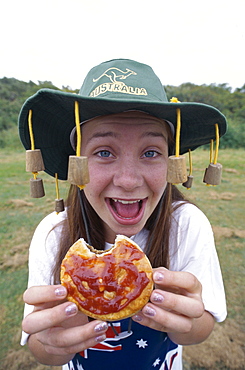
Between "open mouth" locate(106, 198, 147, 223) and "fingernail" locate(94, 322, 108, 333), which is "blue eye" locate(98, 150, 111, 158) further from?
"fingernail" locate(94, 322, 108, 333)

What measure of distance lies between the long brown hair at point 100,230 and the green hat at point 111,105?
45cm

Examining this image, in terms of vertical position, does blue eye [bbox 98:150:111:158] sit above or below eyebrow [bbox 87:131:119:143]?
below

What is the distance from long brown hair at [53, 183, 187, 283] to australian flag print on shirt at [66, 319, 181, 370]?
46 centimetres

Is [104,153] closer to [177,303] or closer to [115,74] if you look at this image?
[115,74]

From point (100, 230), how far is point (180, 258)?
0.60 meters

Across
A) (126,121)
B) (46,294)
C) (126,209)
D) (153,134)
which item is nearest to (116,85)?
(126,121)

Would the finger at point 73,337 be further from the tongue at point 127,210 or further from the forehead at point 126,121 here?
the forehead at point 126,121

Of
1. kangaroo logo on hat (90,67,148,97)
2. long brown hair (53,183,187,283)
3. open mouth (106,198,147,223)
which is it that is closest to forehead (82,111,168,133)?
kangaroo logo on hat (90,67,148,97)

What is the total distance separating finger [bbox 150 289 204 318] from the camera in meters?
1.11

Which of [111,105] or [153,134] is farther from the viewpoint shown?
[153,134]

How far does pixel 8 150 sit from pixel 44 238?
17.0m

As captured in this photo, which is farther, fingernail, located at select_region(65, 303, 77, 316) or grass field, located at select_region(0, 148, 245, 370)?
grass field, located at select_region(0, 148, 245, 370)

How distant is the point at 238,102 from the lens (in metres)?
33.5

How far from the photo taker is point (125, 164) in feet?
4.14
